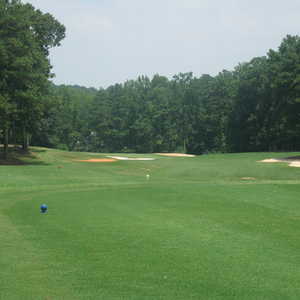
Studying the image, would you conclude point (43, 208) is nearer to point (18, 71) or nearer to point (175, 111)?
point (18, 71)

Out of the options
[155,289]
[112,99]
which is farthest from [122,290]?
[112,99]

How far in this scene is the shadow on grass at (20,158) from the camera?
43.8 metres

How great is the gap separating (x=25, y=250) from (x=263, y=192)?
14967mm

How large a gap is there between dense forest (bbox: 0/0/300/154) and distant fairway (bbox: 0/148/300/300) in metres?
27.3

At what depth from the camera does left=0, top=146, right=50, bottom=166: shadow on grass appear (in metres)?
43.8

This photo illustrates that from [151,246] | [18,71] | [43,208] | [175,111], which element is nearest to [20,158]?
[18,71]

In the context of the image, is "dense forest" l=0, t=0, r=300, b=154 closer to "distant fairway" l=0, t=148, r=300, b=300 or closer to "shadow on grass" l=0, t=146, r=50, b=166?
"shadow on grass" l=0, t=146, r=50, b=166

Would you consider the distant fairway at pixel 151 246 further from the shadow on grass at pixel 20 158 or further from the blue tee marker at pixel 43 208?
the shadow on grass at pixel 20 158

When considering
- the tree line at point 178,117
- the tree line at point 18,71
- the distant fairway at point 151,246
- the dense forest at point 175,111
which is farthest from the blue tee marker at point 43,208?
the tree line at point 178,117

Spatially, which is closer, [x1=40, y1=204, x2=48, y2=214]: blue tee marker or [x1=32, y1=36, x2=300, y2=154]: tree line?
[x1=40, y1=204, x2=48, y2=214]: blue tee marker

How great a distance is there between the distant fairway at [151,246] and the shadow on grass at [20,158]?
902 inches

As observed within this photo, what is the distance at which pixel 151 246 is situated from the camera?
404 inches

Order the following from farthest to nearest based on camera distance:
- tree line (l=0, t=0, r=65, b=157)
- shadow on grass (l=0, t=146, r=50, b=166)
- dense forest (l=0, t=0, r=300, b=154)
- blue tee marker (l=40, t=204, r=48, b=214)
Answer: dense forest (l=0, t=0, r=300, b=154), shadow on grass (l=0, t=146, r=50, b=166), tree line (l=0, t=0, r=65, b=157), blue tee marker (l=40, t=204, r=48, b=214)

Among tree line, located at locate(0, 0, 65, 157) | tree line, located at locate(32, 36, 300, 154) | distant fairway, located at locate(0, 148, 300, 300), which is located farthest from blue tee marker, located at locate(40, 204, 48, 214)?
tree line, located at locate(32, 36, 300, 154)
